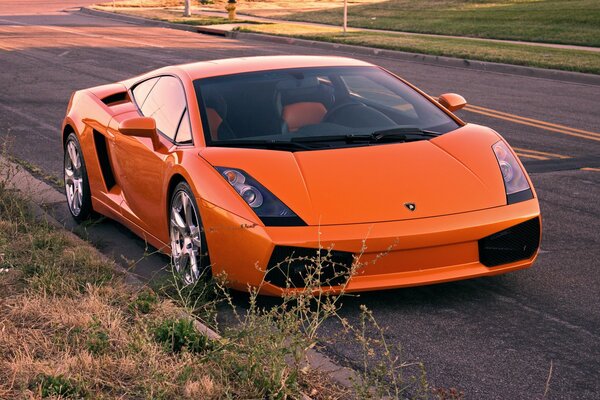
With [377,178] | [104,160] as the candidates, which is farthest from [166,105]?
[377,178]

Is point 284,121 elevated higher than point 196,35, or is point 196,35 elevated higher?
point 284,121

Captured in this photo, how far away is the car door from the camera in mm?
7364

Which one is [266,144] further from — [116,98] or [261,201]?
[116,98]

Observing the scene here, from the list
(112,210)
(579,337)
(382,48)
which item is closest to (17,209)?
(112,210)

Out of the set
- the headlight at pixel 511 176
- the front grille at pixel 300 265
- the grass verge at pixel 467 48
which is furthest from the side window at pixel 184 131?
the grass verge at pixel 467 48

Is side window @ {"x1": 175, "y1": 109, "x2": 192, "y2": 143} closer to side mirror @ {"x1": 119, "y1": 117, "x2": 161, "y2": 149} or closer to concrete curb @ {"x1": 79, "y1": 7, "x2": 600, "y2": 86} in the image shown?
side mirror @ {"x1": 119, "y1": 117, "x2": 161, "y2": 149}

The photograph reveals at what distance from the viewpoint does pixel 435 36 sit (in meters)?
29.6

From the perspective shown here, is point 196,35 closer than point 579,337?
No

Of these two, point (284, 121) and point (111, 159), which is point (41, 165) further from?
point (284, 121)

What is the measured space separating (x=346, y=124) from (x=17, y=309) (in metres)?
2.66

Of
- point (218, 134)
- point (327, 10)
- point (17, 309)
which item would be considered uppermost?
point (218, 134)

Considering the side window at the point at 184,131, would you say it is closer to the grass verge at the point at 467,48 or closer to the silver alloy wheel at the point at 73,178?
the silver alloy wheel at the point at 73,178

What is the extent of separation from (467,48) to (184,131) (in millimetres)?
18341

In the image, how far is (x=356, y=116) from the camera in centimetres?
759
